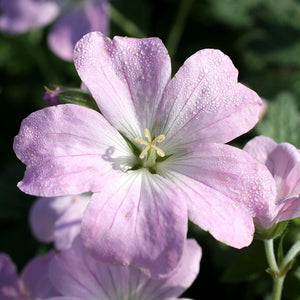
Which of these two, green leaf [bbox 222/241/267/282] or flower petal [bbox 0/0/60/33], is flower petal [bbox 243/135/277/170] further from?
flower petal [bbox 0/0/60/33]

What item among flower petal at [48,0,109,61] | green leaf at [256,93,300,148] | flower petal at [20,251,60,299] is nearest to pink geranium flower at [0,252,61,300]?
flower petal at [20,251,60,299]

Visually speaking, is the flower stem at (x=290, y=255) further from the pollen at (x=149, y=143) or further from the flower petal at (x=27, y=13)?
the flower petal at (x=27, y=13)

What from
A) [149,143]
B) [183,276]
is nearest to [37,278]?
[183,276]

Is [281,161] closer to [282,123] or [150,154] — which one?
[150,154]

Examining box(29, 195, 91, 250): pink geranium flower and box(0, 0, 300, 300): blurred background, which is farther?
box(0, 0, 300, 300): blurred background

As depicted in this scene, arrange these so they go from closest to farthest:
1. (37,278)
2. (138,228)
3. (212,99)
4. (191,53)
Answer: (138,228), (212,99), (37,278), (191,53)

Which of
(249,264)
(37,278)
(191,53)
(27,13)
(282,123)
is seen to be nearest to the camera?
(249,264)

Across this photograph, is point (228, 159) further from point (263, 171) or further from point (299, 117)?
point (299, 117)
